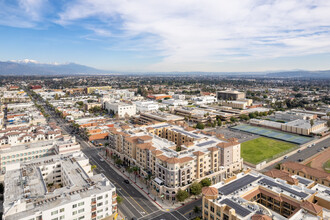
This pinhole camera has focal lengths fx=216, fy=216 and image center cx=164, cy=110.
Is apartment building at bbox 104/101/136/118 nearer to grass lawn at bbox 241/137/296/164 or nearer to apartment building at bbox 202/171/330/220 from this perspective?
grass lawn at bbox 241/137/296/164

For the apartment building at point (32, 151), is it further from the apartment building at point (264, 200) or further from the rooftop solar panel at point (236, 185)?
the rooftop solar panel at point (236, 185)

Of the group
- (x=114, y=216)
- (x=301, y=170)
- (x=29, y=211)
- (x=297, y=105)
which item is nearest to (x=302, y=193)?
(x=301, y=170)

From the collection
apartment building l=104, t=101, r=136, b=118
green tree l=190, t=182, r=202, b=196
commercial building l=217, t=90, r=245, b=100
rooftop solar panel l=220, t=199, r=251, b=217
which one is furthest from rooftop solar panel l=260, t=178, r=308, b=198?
commercial building l=217, t=90, r=245, b=100

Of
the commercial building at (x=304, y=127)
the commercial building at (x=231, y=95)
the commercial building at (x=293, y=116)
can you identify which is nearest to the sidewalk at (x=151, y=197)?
the commercial building at (x=304, y=127)

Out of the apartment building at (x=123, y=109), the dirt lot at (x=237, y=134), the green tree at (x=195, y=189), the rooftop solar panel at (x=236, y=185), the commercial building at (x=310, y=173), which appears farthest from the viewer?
the apartment building at (x=123, y=109)

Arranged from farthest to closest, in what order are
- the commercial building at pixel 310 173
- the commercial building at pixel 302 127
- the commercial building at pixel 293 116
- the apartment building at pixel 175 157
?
the commercial building at pixel 293 116
the commercial building at pixel 302 127
the commercial building at pixel 310 173
the apartment building at pixel 175 157

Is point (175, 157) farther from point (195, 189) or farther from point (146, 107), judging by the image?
point (146, 107)

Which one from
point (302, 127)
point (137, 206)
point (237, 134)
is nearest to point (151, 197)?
point (137, 206)
